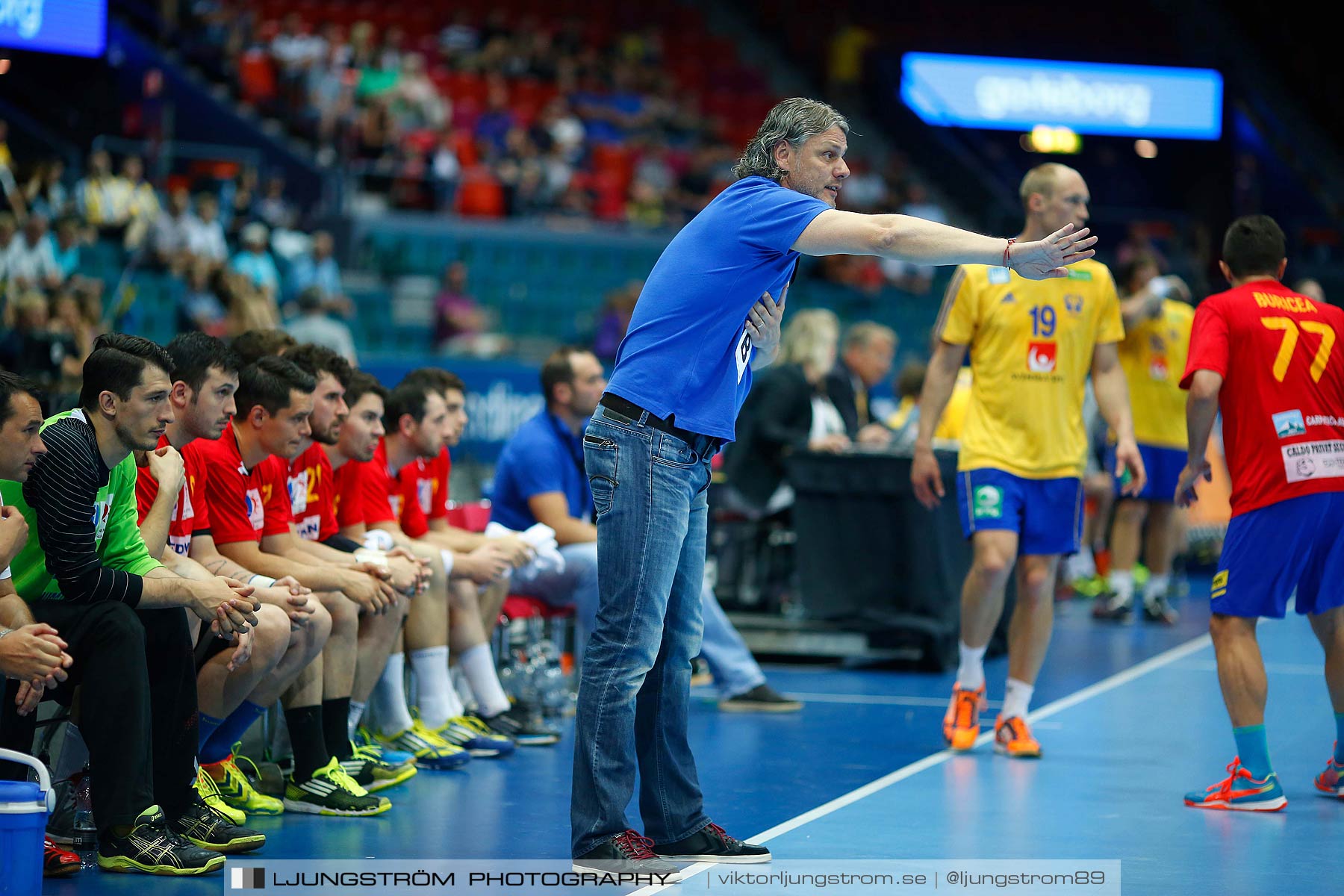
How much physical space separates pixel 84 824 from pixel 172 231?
10.6 m

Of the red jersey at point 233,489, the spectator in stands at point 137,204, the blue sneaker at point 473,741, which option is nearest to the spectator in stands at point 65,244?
the spectator in stands at point 137,204

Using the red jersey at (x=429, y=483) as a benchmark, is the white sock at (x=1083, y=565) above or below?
below

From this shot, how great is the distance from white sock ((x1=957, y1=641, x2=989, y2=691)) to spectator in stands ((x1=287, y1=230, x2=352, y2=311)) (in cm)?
936

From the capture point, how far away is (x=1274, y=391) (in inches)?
203

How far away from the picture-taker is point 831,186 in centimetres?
411

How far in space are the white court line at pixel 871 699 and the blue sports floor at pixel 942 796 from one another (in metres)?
0.02

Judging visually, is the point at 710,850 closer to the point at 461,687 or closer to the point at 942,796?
the point at 942,796

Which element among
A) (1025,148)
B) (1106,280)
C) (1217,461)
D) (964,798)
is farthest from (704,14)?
(964,798)

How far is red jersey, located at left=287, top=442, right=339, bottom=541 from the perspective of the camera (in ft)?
17.7

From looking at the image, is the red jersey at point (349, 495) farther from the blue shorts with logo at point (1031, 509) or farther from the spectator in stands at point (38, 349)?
the spectator in stands at point (38, 349)

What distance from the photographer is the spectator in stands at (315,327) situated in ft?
41.2

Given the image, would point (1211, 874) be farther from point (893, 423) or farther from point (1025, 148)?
point (1025, 148)

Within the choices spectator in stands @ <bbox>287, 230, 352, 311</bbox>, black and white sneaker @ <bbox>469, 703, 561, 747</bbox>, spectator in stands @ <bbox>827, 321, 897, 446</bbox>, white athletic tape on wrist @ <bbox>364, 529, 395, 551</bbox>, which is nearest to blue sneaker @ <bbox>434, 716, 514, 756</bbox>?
black and white sneaker @ <bbox>469, 703, 561, 747</bbox>

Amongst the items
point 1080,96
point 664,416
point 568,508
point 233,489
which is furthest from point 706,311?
point 1080,96
